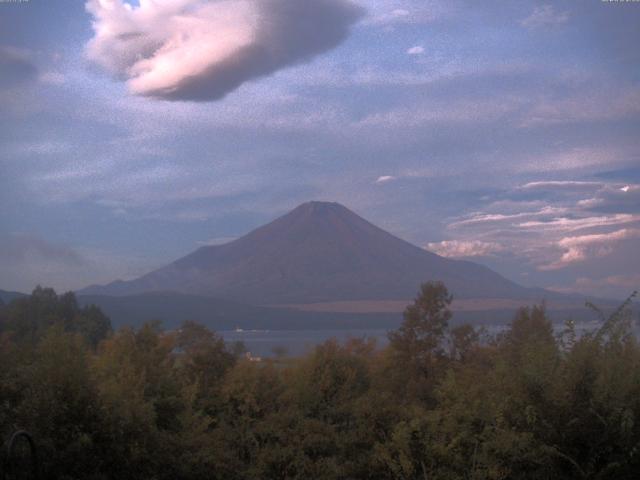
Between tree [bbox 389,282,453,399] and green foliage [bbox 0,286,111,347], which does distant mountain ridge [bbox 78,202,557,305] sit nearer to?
green foliage [bbox 0,286,111,347]

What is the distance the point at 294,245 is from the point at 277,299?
40250 millimetres

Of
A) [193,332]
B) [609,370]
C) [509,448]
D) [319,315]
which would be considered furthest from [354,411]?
[319,315]

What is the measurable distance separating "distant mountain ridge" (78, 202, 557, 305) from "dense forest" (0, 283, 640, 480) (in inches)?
4722

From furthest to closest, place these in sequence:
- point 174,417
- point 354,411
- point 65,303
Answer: point 65,303
point 354,411
point 174,417

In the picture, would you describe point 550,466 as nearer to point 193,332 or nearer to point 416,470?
point 416,470

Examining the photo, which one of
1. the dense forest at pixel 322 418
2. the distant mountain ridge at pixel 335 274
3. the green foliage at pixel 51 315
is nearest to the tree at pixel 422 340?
the dense forest at pixel 322 418

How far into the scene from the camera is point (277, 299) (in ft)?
506

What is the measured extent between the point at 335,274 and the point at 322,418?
156 m

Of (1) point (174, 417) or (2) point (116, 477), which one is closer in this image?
(2) point (116, 477)

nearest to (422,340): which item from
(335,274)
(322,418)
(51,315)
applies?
(322,418)

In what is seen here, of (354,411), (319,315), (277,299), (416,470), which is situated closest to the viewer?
(416,470)

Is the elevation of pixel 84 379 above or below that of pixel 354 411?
above

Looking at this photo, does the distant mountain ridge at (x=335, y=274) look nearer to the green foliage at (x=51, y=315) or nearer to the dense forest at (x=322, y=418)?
the green foliage at (x=51, y=315)

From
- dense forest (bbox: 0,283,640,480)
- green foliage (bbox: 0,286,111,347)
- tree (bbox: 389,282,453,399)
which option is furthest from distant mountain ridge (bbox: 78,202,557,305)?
dense forest (bbox: 0,283,640,480)
